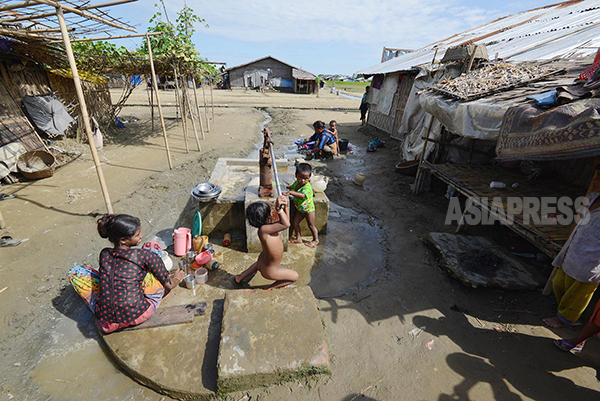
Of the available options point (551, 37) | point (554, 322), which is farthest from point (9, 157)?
point (551, 37)

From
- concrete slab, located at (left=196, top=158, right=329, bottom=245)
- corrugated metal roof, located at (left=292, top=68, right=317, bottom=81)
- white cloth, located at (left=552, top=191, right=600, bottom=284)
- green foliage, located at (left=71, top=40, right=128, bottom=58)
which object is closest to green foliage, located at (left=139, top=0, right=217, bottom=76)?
green foliage, located at (left=71, top=40, right=128, bottom=58)

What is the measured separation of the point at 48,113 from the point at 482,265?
39.0 ft

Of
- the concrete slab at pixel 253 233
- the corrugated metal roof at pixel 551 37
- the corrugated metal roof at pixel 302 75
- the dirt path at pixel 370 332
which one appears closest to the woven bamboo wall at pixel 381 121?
the corrugated metal roof at pixel 551 37

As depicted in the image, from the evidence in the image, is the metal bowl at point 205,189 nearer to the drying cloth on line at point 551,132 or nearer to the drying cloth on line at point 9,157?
the drying cloth on line at point 551,132

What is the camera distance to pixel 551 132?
117 inches

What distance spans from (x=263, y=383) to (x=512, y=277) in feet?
12.3

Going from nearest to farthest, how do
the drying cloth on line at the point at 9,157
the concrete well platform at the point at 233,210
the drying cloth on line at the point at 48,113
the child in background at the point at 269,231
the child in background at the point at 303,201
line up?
the child in background at the point at 269,231, the child in background at the point at 303,201, the concrete well platform at the point at 233,210, the drying cloth on line at the point at 9,157, the drying cloth on line at the point at 48,113

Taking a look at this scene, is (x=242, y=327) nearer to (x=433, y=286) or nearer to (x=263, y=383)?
(x=263, y=383)

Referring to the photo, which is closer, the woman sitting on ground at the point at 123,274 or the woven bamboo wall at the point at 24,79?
the woman sitting on ground at the point at 123,274

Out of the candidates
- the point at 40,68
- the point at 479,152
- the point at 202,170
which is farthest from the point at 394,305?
the point at 40,68

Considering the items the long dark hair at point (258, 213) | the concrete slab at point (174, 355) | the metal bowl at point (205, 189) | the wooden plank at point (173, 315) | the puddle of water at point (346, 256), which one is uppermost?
the long dark hair at point (258, 213)

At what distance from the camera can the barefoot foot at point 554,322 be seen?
3.32m

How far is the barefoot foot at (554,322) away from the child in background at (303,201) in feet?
10.6

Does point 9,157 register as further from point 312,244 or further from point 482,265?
point 482,265
